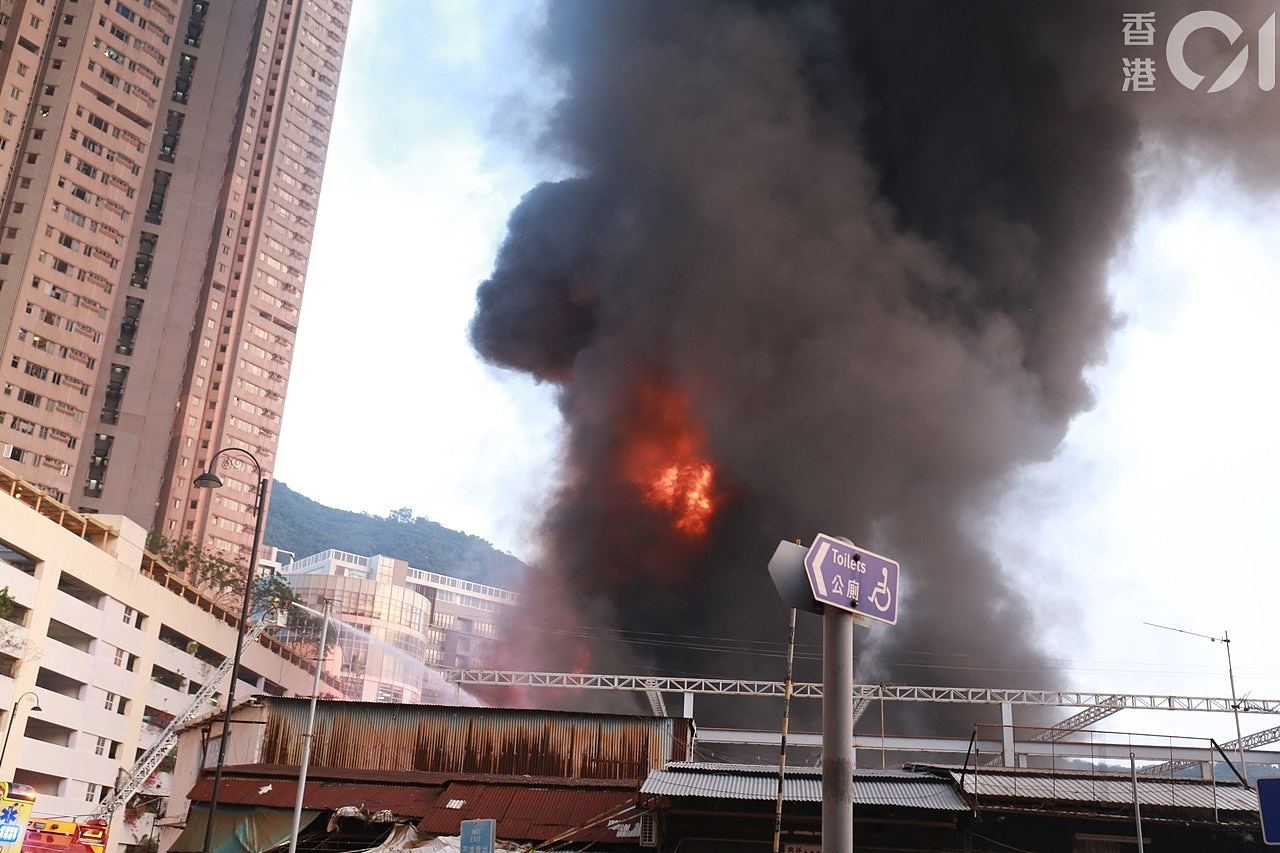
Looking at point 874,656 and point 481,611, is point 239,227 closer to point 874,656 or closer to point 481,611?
point 481,611

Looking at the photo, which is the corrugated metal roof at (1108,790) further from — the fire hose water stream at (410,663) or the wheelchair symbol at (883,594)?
the fire hose water stream at (410,663)

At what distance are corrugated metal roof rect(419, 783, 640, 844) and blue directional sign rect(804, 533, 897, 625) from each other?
21475mm

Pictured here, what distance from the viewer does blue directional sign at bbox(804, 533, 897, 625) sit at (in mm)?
9586

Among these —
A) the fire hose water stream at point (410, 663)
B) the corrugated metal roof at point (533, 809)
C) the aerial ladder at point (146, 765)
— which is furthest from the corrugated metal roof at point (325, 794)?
the fire hose water stream at point (410, 663)

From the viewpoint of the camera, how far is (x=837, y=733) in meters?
9.74

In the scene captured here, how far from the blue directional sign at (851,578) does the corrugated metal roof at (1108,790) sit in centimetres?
1843

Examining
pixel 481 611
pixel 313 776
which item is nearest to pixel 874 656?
pixel 313 776

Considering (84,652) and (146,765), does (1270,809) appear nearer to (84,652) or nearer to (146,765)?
(146,765)

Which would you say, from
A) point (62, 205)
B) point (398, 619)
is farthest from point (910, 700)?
point (398, 619)

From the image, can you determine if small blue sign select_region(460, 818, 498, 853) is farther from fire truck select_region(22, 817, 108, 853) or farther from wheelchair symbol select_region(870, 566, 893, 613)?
fire truck select_region(22, 817, 108, 853)

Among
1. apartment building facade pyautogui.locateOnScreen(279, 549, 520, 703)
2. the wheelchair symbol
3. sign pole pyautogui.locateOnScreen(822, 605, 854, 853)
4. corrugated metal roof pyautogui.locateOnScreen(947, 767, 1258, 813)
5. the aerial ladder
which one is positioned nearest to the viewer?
sign pole pyautogui.locateOnScreen(822, 605, 854, 853)

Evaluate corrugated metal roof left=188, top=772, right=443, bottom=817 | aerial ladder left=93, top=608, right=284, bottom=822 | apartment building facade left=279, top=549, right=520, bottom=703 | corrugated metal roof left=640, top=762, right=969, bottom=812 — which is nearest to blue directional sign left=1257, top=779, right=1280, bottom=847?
corrugated metal roof left=640, top=762, right=969, bottom=812

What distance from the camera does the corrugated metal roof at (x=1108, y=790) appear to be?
2564cm

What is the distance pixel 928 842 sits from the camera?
27.7 m
